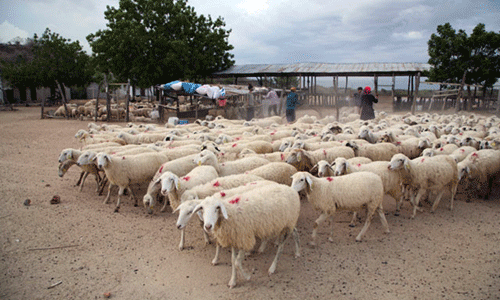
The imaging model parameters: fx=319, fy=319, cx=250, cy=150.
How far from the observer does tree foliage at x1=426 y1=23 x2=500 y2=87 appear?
78.2 ft

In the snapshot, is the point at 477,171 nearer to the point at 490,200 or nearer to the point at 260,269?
the point at 490,200

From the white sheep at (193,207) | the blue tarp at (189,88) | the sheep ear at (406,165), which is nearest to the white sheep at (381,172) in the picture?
the sheep ear at (406,165)

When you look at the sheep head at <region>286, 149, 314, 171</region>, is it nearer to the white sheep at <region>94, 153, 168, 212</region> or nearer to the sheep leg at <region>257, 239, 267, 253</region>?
the sheep leg at <region>257, 239, 267, 253</region>

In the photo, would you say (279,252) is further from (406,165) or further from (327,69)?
(327,69)

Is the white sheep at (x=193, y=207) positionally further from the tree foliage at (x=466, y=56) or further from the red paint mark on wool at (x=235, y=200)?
the tree foliage at (x=466, y=56)

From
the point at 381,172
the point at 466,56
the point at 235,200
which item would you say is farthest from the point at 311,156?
the point at 466,56

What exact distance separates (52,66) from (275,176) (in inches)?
1310

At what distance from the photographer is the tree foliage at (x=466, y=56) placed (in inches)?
938

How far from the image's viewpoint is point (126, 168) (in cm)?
680

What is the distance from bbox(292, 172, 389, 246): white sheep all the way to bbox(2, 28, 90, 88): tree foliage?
32.9 metres

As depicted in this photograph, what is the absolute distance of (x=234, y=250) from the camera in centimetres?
429

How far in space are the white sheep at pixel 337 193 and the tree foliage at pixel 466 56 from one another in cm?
2393

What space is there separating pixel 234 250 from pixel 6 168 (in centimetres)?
804

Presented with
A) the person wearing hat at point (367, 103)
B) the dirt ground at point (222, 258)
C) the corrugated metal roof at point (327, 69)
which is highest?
the corrugated metal roof at point (327, 69)
